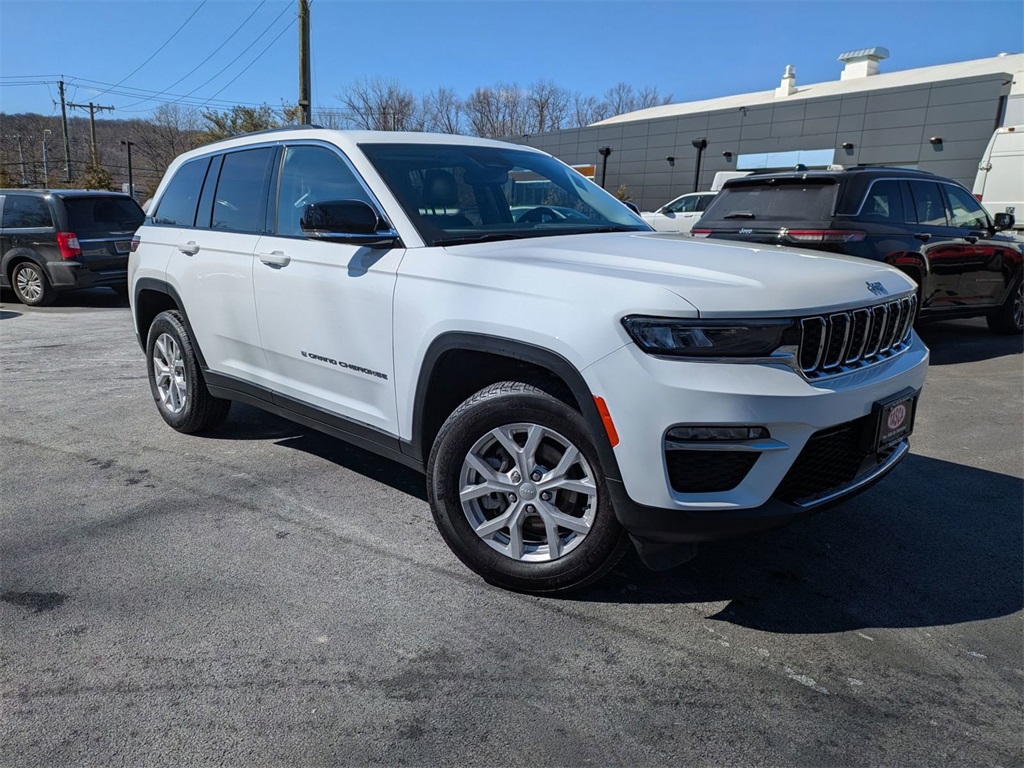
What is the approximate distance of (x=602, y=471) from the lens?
2.63m

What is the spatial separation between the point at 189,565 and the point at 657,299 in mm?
2284

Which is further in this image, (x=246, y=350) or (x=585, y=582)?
(x=246, y=350)

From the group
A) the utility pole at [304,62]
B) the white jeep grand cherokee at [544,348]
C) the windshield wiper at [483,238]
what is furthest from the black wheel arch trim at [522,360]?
the utility pole at [304,62]

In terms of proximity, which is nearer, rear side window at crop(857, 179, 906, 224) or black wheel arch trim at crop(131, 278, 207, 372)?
black wheel arch trim at crop(131, 278, 207, 372)

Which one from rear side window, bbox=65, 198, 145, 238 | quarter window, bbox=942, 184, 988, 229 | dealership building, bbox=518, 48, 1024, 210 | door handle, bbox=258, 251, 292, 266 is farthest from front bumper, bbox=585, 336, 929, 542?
dealership building, bbox=518, 48, 1024, 210

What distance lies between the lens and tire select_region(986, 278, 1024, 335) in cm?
909

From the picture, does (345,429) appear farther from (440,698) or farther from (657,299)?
(657,299)

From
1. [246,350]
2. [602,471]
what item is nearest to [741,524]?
[602,471]

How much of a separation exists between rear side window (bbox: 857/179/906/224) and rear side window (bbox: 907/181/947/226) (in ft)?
0.87

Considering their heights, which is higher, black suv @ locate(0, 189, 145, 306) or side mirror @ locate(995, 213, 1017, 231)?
side mirror @ locate(995, 213, 1017, 231)

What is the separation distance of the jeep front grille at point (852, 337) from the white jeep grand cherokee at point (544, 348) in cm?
1

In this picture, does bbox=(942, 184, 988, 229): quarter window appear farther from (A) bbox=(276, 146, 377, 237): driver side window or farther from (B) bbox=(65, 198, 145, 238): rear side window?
(B) bbox=(65, 198, 145, 238): rear side window

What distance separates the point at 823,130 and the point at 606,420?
2681cm

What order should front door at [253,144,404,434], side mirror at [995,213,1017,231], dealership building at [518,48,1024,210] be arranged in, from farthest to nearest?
dealership building at [518,48,1024,210], side mirror at [995,213,1017,231], front door at [253,144,404,434]
